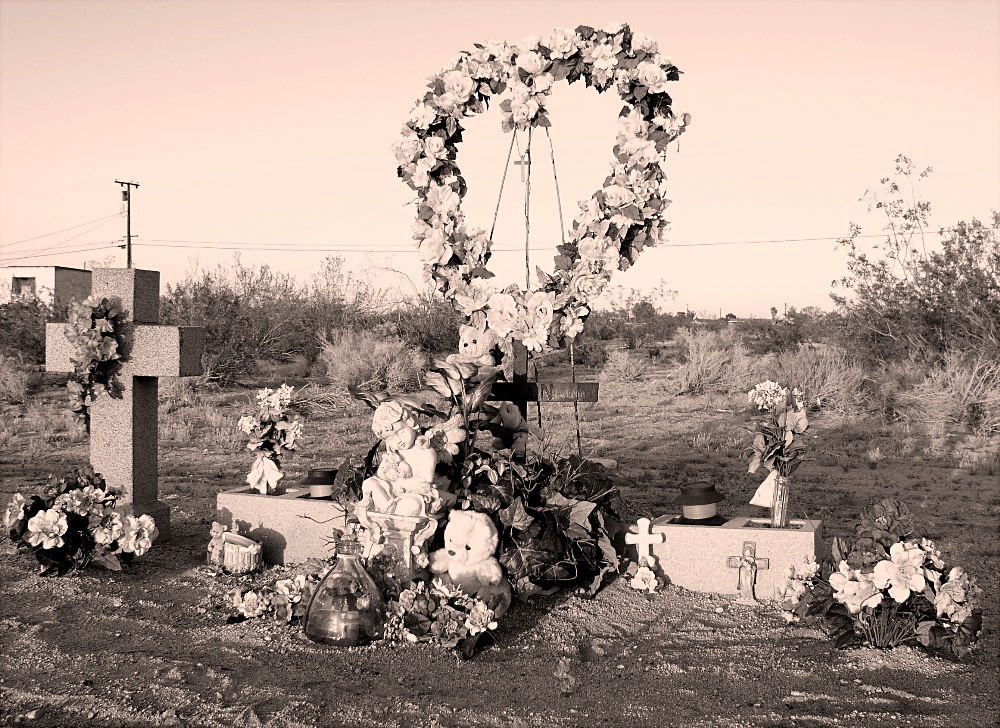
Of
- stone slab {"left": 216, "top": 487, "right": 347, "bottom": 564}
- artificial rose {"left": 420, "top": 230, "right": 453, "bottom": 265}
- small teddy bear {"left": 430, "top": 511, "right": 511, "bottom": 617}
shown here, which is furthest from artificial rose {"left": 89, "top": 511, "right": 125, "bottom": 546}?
artificial rose {"left": 420, "top": 230, "right": 453, "bottom": 265}

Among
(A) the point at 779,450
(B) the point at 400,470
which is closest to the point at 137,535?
(B) the point at 400,470

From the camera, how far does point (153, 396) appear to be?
6.70 m

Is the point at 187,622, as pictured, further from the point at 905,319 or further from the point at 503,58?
the point at 905,319

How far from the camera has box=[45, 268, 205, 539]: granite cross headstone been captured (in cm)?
642

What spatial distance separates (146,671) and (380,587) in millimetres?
1200

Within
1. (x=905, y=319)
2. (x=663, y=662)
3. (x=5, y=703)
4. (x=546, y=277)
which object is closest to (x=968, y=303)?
(x=905, y=319)

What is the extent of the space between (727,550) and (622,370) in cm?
1565

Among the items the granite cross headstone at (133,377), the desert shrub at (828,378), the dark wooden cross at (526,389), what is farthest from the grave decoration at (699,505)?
the desert shrub at (828,378)

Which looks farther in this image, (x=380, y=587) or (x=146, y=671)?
(x=380, y=587)

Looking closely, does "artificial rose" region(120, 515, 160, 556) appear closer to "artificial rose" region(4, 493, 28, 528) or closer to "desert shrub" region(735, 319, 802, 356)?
"artificial rose" region(4, 493, 28, 528)

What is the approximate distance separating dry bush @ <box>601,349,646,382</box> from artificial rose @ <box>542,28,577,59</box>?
1481 centimetres

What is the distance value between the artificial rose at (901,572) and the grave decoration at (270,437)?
3.80m

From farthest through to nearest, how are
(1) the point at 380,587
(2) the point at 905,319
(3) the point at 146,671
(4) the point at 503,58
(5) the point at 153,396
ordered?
(2) the point at 905,319 < (5) the point at 153,396 < (4) the point at 503,58 < (1) the point at 380,587 < (3) the point at 146,671

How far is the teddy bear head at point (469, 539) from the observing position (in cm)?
493
